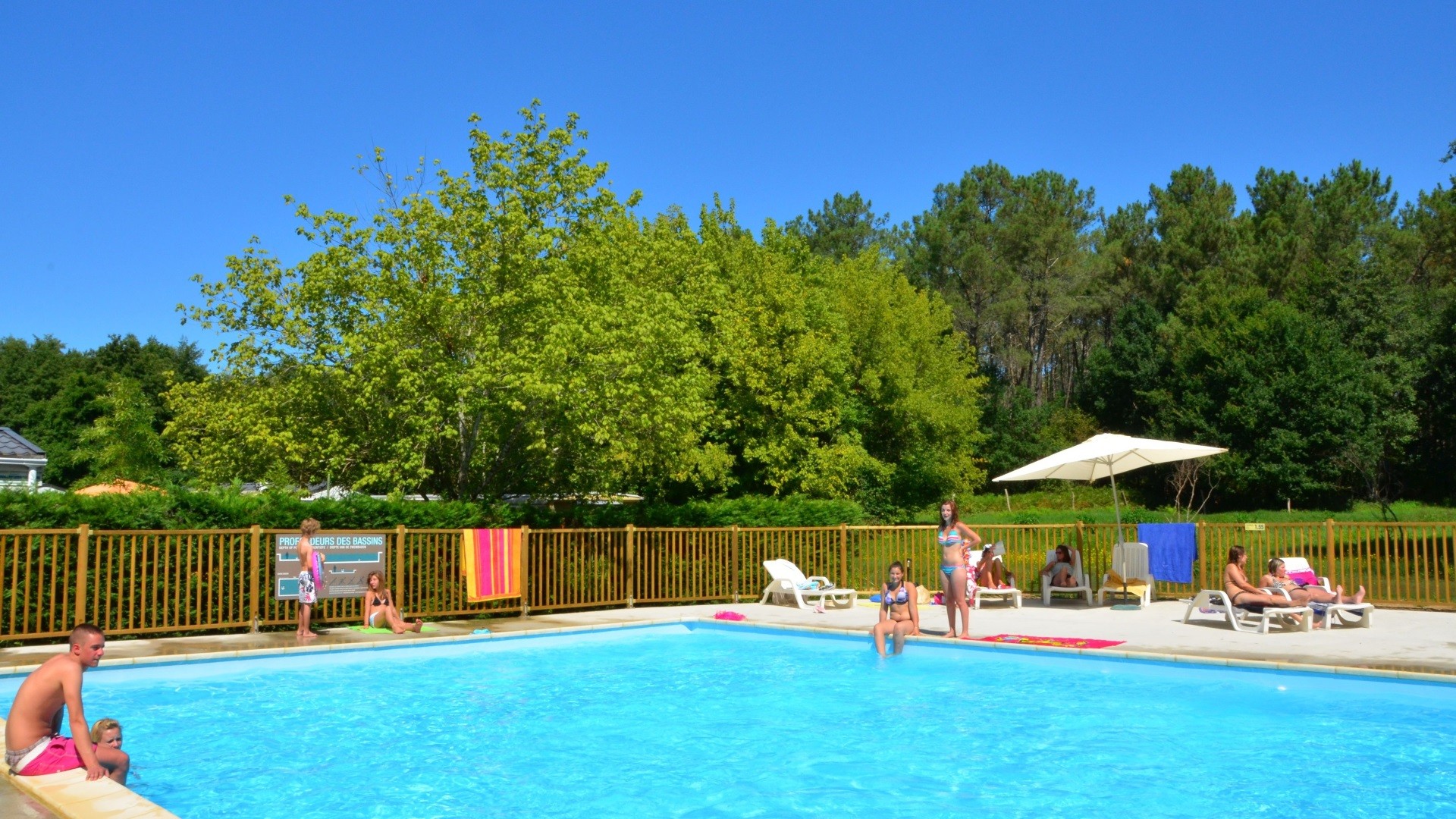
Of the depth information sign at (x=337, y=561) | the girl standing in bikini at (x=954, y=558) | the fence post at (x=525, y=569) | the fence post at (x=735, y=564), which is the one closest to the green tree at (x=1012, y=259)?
the fence post at (x=735, y=564)

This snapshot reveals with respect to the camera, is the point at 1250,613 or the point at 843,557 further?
the point at 843,557

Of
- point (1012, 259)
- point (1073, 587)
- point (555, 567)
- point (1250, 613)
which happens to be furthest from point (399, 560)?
point (1012, 259)

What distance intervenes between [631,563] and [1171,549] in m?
8.33

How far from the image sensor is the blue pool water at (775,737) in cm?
640

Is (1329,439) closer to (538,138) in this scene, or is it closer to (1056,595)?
(1056,595)

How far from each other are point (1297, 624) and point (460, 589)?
10717mm

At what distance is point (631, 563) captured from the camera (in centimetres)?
1617

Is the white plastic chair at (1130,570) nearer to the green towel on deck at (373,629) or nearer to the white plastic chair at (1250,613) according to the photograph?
the white plastic chair at (1250,613)

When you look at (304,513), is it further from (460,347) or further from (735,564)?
(735,564)

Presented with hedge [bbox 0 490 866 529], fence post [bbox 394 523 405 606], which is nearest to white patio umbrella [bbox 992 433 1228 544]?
hedge [bbox 0 490 866 529]

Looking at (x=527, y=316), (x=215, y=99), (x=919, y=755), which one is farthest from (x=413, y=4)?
(x=919, y=755)

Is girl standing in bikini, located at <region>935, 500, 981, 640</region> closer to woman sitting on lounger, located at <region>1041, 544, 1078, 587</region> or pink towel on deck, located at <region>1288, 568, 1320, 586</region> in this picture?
woman sitting on lounger, located at <region>1041, 544, 1078, 587</region>

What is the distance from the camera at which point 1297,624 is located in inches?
495

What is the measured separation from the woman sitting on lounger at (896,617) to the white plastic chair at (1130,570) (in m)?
5.11
